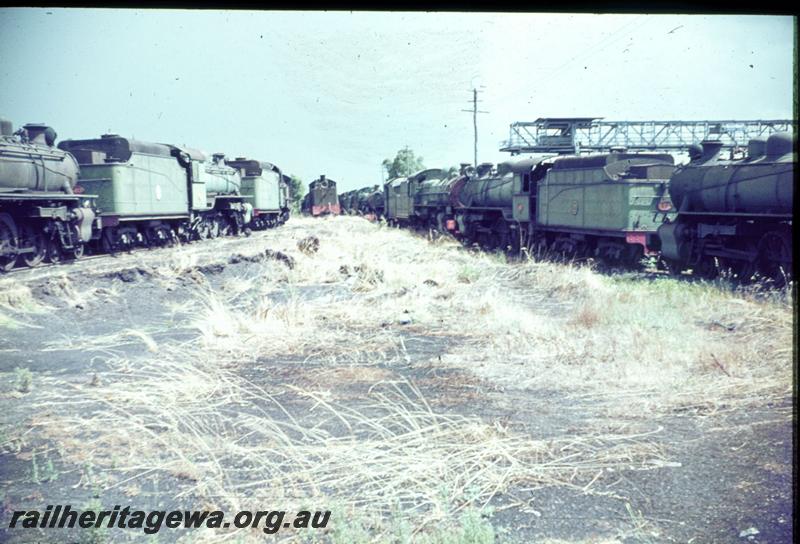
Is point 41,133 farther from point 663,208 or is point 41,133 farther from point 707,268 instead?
point 707,268

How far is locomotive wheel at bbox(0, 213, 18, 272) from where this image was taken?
11.8m

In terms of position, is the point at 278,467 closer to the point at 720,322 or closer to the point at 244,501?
the point at 244,501

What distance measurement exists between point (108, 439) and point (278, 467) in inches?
48.4

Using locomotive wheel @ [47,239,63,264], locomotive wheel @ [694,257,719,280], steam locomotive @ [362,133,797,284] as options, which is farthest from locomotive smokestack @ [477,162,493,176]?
locomotive wheel @ [47,239,63,264]

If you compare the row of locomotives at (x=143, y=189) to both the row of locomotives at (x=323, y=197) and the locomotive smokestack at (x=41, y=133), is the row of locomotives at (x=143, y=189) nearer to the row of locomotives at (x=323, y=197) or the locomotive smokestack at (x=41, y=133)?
the locomotive smokestack at (x=41, y=133)

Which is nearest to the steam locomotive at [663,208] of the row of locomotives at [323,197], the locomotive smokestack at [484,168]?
the locomotive smokestack at [484,168]

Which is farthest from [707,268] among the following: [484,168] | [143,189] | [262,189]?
[262,189]

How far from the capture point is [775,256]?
10.1 metres

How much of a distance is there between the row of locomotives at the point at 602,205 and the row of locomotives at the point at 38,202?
10.8 metres

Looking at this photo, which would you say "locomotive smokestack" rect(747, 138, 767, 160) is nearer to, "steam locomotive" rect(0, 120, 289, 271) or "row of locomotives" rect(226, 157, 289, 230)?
"steam locomotive" rect(0, 120, 289, 271)

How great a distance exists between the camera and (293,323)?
7.47 m

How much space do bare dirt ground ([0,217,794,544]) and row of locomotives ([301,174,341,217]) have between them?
3581 cm

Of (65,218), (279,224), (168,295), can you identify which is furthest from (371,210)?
(168,295)

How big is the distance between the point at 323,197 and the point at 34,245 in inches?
1266
